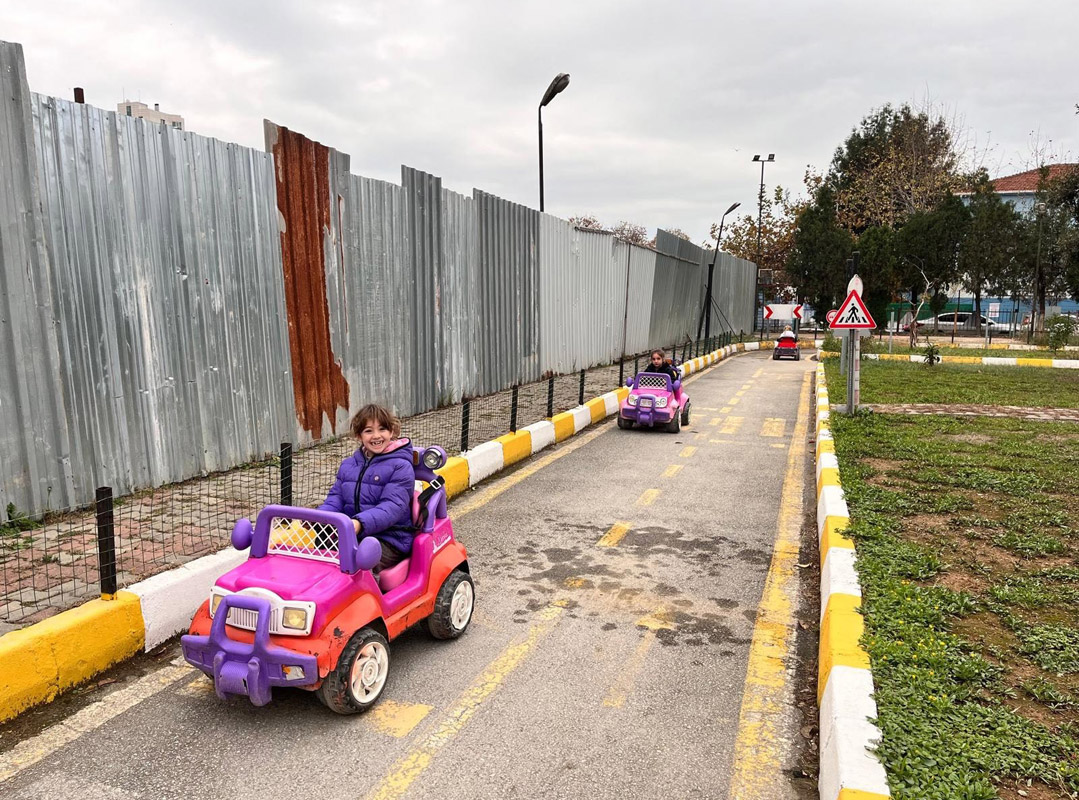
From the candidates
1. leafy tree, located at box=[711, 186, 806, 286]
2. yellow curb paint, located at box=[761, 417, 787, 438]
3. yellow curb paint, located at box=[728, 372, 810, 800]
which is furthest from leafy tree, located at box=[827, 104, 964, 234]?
yellow curb paint, located at box=[728, 372, 810, 800]

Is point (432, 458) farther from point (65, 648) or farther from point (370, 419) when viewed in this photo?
point (65, 648)

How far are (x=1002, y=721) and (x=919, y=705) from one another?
326 millimetres

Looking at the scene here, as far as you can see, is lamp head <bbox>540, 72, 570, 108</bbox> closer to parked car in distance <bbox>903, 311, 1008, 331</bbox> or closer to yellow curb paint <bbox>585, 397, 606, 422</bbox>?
yellow curb paint <bbox>585, 397, 606, 422</bbox>

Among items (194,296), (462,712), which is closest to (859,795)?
(462,712)

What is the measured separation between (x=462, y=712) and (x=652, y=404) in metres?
7.97

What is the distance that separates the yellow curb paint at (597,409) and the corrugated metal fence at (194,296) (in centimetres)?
224

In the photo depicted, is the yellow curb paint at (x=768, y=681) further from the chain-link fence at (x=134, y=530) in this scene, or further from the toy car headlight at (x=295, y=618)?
the chain-link fence at (x=134, y=530)

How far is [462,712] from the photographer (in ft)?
A: 11.3

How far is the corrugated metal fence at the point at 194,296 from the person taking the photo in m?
5.34

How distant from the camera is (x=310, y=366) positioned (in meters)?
8.37

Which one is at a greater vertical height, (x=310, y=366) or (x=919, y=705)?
(x=310, y=366)

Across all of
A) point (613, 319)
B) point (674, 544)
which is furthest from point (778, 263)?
point (674, 544)

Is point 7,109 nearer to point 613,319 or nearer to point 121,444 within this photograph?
point 121,444

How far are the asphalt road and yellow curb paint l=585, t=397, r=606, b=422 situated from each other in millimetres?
6163
